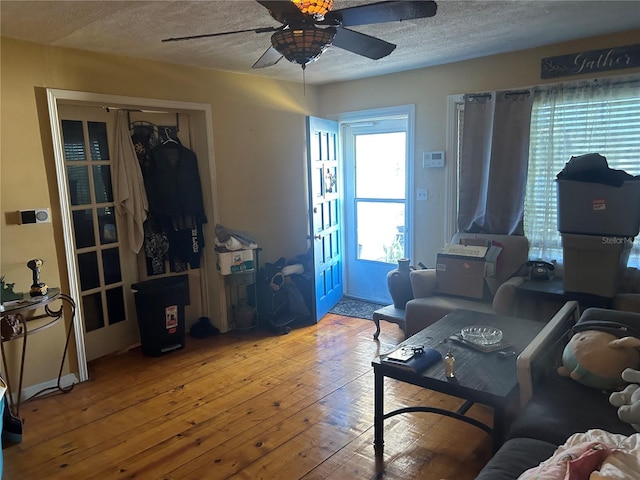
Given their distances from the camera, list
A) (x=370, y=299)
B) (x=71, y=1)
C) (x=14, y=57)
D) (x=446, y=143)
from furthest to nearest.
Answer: (x=370, y=299) < (x=446, y=143) < (x=14, y=57) < (x=71, y=1)

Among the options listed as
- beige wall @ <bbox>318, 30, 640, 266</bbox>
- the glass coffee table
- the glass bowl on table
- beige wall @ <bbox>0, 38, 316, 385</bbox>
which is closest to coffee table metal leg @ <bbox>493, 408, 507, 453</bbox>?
the glass coffee table

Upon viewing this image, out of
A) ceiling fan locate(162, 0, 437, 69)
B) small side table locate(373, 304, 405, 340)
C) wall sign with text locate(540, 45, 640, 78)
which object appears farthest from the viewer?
small side table locate(373, 304, 405, 340)

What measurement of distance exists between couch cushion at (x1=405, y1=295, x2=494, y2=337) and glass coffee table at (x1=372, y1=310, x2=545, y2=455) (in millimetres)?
502

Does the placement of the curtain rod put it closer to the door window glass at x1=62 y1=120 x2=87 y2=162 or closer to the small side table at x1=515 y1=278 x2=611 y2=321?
the small side table at x1=515 y1=278 x2=611 y2=321

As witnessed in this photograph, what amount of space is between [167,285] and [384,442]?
2.17m

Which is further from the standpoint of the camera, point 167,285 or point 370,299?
point 370,299

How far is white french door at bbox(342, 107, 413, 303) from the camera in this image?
15.3 ft

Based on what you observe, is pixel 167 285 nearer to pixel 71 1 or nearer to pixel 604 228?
pixel 71 1

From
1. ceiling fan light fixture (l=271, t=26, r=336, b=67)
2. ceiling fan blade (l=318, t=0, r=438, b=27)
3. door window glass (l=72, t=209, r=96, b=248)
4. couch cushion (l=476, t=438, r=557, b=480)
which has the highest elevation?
ceiling fan blade (l=318, t=0, r=438, b=27)

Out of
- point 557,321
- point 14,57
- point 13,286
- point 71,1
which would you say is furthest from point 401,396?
point 14,57

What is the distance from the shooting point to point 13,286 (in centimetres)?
296

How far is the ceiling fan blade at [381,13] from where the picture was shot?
1.85m

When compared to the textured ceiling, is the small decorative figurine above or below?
below

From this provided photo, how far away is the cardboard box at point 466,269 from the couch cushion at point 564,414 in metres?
1.44
